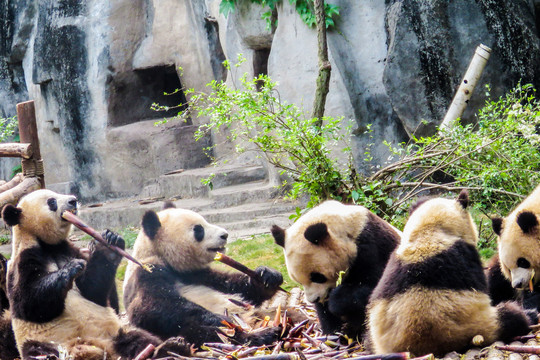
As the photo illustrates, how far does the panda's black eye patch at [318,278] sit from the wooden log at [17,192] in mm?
3142

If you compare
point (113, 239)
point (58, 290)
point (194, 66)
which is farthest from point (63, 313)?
point (194, 66)

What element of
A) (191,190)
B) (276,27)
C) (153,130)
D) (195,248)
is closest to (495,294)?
(195,248)

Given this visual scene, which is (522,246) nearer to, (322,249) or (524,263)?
(524,263)

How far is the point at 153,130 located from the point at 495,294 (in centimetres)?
1021

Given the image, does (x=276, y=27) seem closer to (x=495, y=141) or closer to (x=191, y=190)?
(x=191, y=190)

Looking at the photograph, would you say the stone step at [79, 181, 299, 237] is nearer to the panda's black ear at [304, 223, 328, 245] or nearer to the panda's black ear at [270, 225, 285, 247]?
the panda's black ear at [270, 225, 285, 247]

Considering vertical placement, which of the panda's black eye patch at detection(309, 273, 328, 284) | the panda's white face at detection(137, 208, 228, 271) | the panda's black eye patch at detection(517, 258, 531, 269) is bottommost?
the panda's black eye patch at detection(517, 258, 531, 269)

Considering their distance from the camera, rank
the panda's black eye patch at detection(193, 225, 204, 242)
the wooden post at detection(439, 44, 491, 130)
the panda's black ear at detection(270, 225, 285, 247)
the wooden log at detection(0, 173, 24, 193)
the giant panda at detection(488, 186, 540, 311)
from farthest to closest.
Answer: the wooden post at detection(439, 44, 491, 130) → the wooden log at detection(0, 173, 24, 193) → the panda's black eye patch at detection(193, 225, 204, 242) → the panda's black ear at detection(270, 225, 285, 247) → the giant panda at detection(488, 186, 540, 311)

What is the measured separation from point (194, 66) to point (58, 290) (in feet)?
33.1

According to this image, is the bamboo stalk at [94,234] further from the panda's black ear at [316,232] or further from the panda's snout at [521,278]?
the panda's snout at [521,278]

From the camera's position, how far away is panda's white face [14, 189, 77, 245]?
4.38 m

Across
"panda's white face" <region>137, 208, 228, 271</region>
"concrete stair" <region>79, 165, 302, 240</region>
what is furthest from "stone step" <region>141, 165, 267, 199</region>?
"panda's white face" <region>137, 208, 228, 271</region>

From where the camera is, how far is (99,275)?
15.1ft

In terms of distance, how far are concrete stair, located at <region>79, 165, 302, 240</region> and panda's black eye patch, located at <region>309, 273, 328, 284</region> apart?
5195mm
